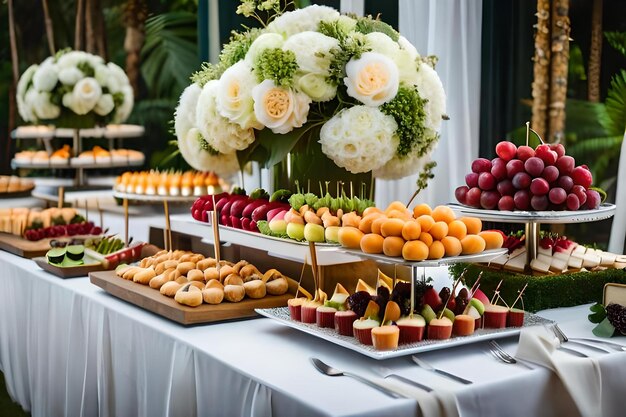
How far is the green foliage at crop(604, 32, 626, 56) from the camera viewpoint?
470 centimetres

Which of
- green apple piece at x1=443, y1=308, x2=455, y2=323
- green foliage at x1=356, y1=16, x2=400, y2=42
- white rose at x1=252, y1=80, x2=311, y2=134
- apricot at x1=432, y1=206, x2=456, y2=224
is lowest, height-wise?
green apple piece at x1=443, y1=308, x2=455, y2=323

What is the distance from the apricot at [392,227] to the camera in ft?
5.83

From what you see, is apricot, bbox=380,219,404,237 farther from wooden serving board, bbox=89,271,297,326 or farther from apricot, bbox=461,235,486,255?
wooden serving board, bbox=89,271,297,326

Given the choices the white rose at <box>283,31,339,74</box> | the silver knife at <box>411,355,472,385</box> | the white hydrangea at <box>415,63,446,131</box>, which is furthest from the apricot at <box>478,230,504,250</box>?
the white rose at <box>283,31,339,74</box>

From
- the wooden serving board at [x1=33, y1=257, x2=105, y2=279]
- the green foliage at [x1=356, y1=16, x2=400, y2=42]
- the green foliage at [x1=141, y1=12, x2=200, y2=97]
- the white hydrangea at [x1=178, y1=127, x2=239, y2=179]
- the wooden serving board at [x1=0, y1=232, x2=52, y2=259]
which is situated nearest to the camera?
the green foliage at [x1=356, y1=16, x2=400, y2=42]

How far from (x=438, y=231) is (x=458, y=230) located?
7 centimetres

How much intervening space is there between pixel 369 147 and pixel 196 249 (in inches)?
46.9

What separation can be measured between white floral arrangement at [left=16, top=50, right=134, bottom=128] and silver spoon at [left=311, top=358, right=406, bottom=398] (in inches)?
132

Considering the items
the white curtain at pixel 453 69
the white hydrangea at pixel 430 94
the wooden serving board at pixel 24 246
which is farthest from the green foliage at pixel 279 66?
the white curtain at pixel 453 69

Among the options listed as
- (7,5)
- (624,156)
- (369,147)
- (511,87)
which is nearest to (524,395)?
(369,147)

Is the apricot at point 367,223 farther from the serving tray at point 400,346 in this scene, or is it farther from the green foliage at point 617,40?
the green foliage at point 617,40

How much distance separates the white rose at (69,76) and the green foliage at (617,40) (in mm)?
3262

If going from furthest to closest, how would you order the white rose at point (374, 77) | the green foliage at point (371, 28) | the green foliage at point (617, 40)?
the green foliage at point (617, 40)
the green foliage at point (371, 28)
the white rose at point (374, 77)

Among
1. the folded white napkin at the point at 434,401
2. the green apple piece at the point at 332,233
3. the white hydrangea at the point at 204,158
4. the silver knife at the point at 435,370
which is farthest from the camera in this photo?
the white hydrangea at the point at 204,158
